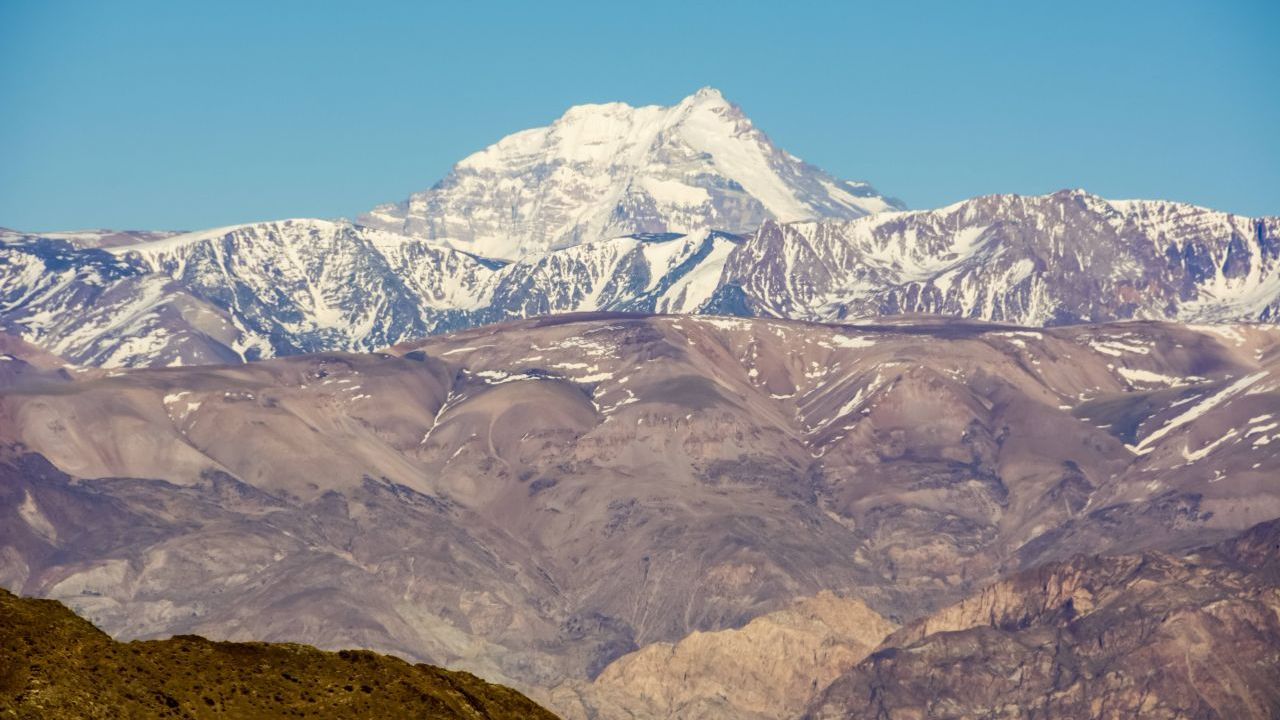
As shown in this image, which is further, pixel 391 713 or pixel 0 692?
pixel 391 713

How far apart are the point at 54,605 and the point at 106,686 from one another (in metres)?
9.33

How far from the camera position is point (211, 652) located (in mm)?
137875

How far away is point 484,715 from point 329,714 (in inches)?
474

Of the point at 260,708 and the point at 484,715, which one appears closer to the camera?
the point at 260,708

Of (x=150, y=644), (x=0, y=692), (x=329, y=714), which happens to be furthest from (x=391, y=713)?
(x=0, y=692)

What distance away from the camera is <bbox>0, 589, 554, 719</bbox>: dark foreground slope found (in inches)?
4875

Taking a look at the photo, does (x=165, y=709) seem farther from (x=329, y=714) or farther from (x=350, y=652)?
(x=350, y=652)

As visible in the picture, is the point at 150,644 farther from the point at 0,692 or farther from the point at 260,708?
the point at 0,692

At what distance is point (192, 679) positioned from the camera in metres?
133

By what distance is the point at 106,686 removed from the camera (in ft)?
416

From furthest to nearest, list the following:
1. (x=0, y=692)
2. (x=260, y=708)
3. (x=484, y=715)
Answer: (x=484, y=715)
(x=260, y=708)
(x=0, y=692)

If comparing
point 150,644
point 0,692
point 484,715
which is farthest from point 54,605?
point 484,715

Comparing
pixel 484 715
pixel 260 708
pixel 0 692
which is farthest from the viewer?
pixel 484 715

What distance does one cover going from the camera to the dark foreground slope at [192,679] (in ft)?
406
